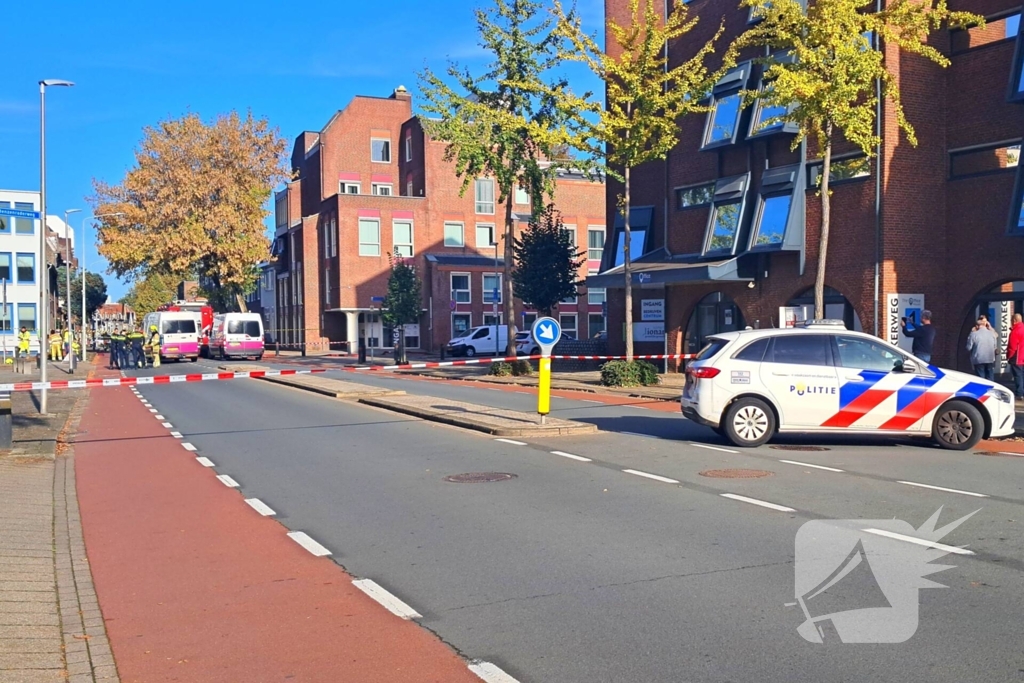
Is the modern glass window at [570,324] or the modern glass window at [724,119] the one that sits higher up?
the modern glass window at [724,119]

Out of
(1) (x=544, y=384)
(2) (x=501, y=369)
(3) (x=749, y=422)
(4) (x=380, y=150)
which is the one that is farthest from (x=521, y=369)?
(4) (x=380, y=150)

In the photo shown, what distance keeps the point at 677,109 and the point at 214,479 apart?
16.8m

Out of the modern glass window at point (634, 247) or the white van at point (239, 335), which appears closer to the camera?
the modern glass window at point (634, 247)

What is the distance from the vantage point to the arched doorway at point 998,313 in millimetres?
23484

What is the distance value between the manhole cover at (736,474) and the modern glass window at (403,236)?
5339 centimetres

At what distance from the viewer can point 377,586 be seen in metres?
6.87

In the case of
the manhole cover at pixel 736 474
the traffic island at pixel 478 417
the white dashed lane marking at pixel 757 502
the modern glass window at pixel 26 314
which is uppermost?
the modern glass window at pixel 26 314

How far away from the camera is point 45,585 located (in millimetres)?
6938

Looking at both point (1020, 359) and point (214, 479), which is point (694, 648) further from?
point (1020, 359)

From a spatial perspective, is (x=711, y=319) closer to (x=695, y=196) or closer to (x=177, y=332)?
(x=695, y=196)

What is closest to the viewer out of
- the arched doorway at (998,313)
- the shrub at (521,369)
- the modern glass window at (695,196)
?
the arched doorway at (998,313)

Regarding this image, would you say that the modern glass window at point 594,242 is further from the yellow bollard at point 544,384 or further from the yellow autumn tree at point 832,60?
the yellow bollard at point 544,384

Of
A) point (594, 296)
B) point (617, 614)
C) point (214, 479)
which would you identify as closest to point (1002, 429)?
point (617, 614)

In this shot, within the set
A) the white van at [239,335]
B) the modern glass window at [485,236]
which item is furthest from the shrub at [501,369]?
the modern glass window at [485,236]
